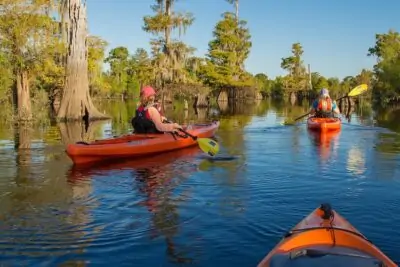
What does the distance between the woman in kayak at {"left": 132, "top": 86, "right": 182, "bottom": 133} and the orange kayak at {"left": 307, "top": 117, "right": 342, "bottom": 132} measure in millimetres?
7110

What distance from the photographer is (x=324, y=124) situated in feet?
55.8

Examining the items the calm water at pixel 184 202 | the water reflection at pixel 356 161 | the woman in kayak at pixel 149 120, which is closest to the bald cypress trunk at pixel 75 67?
the calm water at pixel 184 202

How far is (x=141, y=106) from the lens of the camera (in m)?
11.9

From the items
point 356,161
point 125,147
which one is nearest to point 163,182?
point 125,147

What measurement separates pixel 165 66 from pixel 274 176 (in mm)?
35445

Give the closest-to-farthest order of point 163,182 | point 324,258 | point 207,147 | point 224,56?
point 324,258, point 163,182, point 207,147, point 224,56

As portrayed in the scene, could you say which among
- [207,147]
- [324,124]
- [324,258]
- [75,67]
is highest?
[75,67]

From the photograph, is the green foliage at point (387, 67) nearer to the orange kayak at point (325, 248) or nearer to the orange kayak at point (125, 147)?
the orange kayak at point (125, 147)

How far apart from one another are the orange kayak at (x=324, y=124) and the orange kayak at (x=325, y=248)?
1292cm

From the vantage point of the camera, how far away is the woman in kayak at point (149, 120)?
11720 mm

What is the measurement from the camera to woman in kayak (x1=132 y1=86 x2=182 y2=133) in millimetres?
11720

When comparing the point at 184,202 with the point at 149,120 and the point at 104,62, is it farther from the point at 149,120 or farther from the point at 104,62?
the point at 104,62

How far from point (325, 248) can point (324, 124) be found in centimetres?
1354

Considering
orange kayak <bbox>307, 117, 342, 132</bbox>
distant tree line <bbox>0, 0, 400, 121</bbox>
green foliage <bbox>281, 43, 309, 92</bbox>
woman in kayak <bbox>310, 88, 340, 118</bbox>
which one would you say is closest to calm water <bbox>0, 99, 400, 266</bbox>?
orange kayak <bbox>307, 117, 342, 132</bbox>
